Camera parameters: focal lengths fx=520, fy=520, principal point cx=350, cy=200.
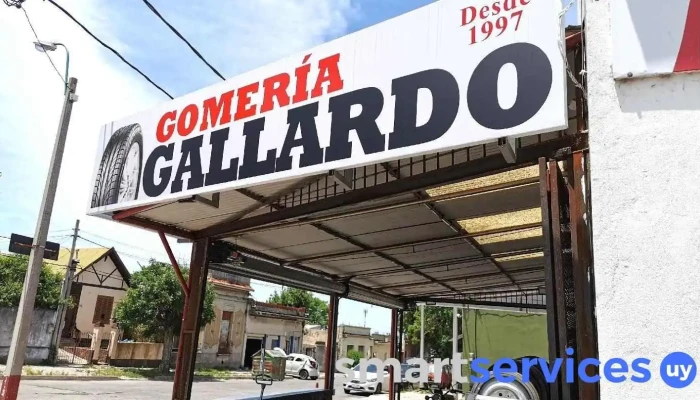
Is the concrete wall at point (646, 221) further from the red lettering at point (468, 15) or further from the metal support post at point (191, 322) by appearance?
the metal support post at point (191, 322)

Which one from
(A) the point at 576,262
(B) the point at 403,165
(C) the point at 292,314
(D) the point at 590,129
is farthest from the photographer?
(C) the point at 292,314

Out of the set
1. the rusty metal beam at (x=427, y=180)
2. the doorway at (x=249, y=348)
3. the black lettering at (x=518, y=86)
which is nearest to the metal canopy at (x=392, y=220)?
the rusty metal beam at (x=427, y=180)

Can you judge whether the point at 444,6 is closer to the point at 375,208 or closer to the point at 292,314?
the point at 375,208

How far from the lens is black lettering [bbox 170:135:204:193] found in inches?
215

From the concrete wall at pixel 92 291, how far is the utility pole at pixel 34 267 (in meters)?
26.9

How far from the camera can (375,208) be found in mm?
5898

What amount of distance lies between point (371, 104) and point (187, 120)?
8.03 feet

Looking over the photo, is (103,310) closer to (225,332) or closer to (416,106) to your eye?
(225,332)

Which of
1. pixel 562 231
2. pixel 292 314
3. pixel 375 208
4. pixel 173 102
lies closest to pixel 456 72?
pixel 562 231

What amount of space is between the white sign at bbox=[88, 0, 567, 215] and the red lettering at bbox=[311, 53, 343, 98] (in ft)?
0.04

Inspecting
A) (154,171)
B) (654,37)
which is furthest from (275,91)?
(654,37)

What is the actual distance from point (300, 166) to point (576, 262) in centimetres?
240

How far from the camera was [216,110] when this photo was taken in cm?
556

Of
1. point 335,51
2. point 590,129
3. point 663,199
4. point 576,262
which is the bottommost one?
point 576,262
